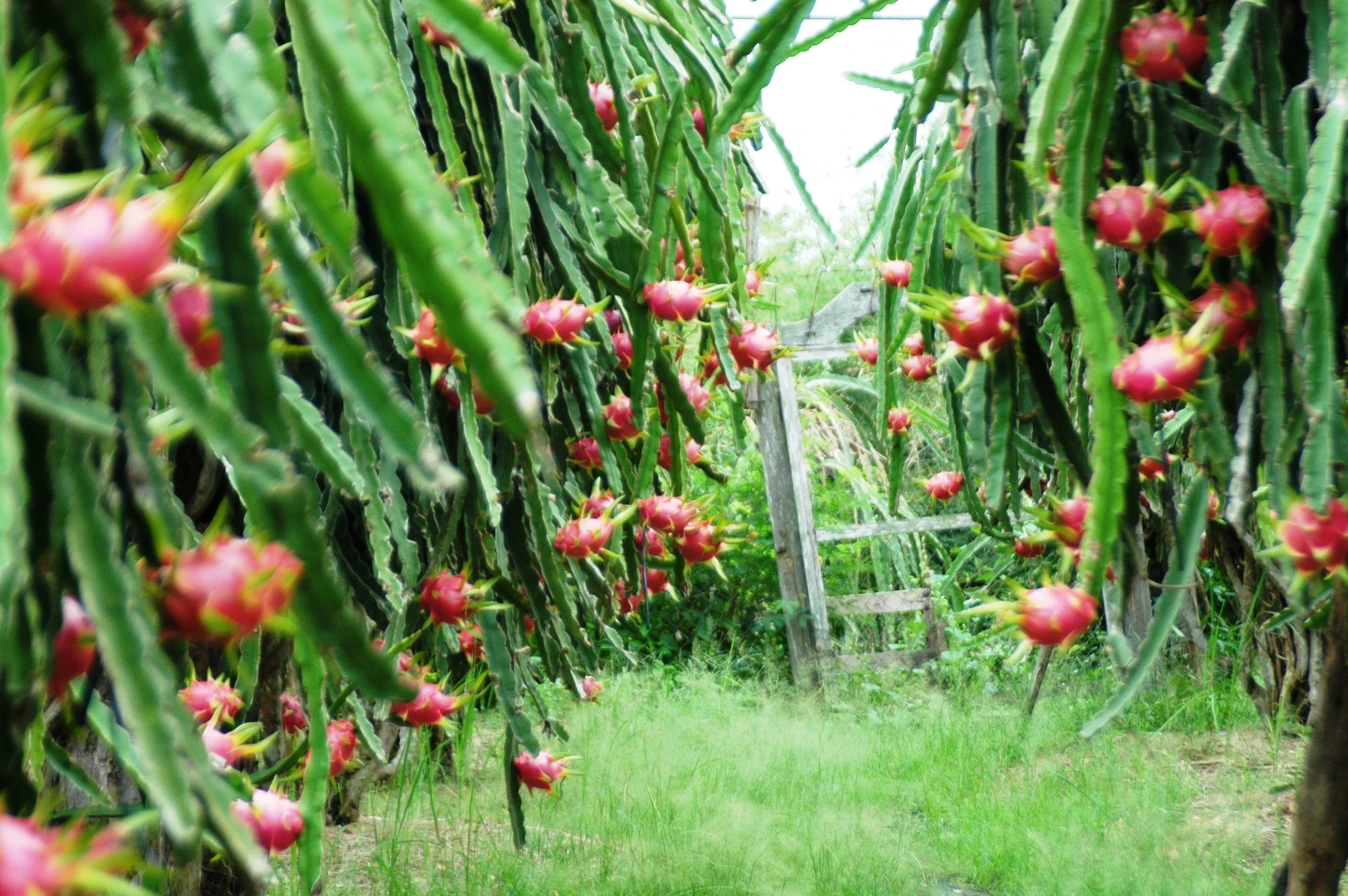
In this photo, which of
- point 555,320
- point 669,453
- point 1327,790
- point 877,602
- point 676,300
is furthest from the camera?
point 877,602

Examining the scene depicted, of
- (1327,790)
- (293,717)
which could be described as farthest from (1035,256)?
(293,717)

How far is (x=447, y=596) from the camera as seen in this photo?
1.25 meters

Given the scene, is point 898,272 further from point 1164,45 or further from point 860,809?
point 860,809

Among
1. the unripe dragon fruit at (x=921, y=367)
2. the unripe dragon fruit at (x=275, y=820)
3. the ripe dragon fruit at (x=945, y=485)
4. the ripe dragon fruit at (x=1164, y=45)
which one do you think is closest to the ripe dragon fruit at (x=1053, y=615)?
the ripe dragon fruit at (x=1164, y=45)

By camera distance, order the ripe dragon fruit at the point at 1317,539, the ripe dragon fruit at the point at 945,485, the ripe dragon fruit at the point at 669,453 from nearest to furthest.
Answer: the ripe dragon fruit at the point at 1317,539 < the ripe dragon fruit at the point at 669,453 < the ripe dragon fruit at the point at 945,485

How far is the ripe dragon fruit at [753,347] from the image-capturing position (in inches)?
56.4

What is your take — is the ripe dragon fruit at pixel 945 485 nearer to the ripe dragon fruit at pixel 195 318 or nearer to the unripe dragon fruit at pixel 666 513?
the unripe dragon fruit at pixel 666 513

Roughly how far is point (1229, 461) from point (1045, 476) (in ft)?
3.84

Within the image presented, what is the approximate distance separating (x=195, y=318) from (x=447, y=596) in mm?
838

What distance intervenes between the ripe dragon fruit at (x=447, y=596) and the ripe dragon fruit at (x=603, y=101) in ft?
1.82

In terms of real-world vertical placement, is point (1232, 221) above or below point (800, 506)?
above

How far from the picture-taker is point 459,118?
51.4 inches

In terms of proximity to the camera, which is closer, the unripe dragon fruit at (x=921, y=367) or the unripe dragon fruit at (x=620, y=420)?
the unripe dragon fruit at (x=620, y=420)

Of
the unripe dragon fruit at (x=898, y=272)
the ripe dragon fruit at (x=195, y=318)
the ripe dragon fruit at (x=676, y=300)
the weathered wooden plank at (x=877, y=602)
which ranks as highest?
the ripe dragon fruit at (x=195, y=318)
